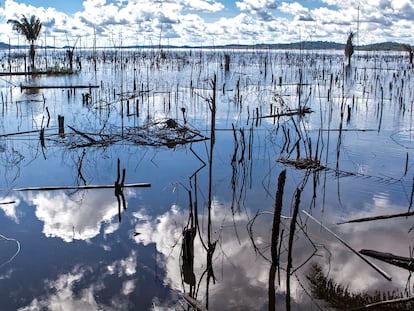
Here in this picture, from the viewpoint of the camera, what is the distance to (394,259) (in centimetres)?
445

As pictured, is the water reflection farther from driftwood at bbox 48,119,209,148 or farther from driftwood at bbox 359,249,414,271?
driftwood at bbox 48,119,209,148

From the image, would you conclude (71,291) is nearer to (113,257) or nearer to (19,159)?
(113,257)

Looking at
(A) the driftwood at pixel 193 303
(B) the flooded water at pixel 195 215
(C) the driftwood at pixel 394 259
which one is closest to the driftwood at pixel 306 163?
(B) the flooded water at pixel 195 215

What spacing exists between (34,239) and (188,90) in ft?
47.2

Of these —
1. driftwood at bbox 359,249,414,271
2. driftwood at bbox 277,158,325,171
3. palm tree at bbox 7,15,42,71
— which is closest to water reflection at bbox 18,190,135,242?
driftwood at bbox 359,249,414,271

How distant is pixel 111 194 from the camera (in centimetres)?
667

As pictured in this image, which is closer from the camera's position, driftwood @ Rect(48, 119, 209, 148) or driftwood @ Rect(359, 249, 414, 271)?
driftwood @ Rect(359, 249, 414, 271)

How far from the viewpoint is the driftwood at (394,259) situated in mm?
4375

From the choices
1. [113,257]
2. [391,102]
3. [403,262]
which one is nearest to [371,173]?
[403,262]

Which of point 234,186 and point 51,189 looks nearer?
point 51,189

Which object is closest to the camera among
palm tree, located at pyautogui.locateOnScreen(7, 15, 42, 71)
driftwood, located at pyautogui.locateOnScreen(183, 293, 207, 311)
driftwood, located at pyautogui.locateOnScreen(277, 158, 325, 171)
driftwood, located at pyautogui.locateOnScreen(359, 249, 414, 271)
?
driftwood, located at pyautogui.locateOnScreen(183, 293, 207, 311)

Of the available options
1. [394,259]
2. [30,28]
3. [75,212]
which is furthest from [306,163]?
[30,28]

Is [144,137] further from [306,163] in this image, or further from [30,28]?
[30,28]

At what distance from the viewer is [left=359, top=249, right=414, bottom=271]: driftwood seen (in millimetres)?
4375
